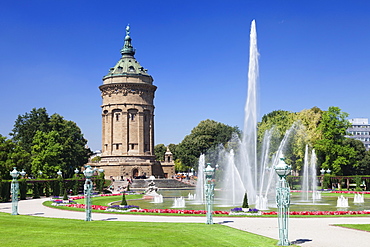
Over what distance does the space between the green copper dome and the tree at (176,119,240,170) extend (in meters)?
21.1

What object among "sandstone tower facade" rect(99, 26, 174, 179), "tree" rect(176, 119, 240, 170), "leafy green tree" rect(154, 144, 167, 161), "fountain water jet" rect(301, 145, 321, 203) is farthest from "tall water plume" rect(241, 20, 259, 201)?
"leafy green tree" rect(154, 144, 167, 161)

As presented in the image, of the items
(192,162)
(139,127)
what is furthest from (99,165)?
(192,162)

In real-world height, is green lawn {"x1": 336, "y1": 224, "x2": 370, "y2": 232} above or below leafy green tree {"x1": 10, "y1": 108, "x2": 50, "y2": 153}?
below

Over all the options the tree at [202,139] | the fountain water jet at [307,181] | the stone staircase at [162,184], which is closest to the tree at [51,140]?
the stone staircase at [162,184]

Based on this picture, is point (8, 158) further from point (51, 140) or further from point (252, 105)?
point (252, 105)

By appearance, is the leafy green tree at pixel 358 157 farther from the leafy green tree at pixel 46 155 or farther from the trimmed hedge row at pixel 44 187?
the leafy green tree at pixel 46 155

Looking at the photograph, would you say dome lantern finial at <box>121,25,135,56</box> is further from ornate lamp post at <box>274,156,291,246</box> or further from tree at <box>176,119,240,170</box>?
ornate lamp post at <box>274,156,291,246</box>

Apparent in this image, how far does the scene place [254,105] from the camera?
32.8 meters

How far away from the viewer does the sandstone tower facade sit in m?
84.8

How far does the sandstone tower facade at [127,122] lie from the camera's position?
84.8m

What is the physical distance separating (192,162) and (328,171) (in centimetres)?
4309

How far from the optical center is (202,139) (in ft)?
329

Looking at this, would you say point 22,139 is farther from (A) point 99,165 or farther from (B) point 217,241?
(B) point 217,241

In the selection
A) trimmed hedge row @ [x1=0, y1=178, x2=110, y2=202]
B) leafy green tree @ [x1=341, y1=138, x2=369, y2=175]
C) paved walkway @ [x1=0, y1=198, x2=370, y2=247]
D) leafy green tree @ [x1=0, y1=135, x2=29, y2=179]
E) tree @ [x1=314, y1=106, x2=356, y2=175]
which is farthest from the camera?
leafy green tree @ [x1=341, y1=138, x2=369, y2=175]
